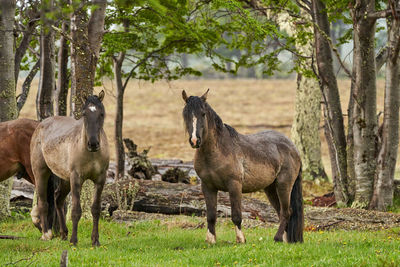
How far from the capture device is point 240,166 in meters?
8.96

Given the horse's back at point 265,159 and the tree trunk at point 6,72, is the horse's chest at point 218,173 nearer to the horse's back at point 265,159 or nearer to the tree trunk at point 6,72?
the horse's back at point 265,159

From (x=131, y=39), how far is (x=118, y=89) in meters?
1.86

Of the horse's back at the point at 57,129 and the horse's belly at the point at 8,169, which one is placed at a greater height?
the horse's back at the point at 57,129

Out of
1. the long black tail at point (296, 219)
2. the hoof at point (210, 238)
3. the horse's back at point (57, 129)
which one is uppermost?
the horse's back at point (57, 129)

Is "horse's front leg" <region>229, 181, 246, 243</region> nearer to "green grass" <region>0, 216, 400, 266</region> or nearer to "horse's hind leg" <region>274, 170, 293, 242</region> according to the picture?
"green grass" <region>0, 216, 400, 266</region>

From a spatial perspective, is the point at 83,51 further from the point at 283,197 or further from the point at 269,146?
the point at 283,197

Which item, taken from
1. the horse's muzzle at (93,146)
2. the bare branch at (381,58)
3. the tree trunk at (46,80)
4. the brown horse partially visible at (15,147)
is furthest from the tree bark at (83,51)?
the bare branch at (381,58)

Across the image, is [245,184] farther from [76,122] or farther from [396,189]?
[396,189]

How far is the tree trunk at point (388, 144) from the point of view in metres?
13.4

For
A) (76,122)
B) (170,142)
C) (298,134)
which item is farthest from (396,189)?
(170,142)

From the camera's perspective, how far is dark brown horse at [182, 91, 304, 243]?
8609 mm

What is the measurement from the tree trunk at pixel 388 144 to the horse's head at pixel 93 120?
7.66m

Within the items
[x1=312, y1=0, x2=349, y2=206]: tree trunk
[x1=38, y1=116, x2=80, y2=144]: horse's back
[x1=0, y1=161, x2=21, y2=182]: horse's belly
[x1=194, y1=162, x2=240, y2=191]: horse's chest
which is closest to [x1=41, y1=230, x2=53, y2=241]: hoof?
[x1=0, y1=161, x2=21, y2=182]: horse's belly

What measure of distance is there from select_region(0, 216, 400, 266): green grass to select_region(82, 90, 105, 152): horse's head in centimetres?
163
